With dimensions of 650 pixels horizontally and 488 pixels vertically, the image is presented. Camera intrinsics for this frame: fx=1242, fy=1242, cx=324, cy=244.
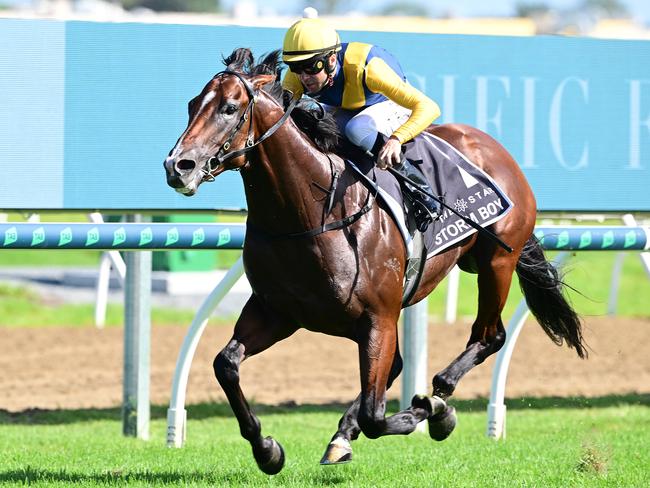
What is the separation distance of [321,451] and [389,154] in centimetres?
183

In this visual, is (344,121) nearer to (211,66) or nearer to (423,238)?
(423,238)

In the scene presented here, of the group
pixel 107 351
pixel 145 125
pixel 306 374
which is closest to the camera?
pixel 145 125

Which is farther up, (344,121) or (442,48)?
(442,48)

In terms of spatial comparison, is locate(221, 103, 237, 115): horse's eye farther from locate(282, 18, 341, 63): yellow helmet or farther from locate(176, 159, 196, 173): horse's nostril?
locate(282, 18, 341, 63): yellow helmet

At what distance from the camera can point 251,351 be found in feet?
16.2

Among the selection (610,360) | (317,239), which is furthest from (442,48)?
(610,360)

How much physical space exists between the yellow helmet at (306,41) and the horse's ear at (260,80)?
0.11 metres

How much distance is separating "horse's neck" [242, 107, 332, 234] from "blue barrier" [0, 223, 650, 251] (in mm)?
1433

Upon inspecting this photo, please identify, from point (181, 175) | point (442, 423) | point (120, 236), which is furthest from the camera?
point (120, 236)

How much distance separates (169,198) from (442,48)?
73.4 inches

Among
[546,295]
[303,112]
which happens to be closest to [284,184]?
[303,112]

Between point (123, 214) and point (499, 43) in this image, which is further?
point (499, 43)

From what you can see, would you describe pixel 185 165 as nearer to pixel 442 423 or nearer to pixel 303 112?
pixel 303 112

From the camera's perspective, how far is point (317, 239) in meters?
4.64
